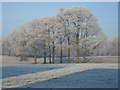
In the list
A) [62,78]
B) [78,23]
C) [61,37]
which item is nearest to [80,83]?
[62,78]

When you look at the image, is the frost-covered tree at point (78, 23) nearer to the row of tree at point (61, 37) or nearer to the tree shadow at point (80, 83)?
the row of tree at point (61, 37)

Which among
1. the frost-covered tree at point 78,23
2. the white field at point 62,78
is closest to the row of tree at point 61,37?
the frost-covered tree at point 78,23

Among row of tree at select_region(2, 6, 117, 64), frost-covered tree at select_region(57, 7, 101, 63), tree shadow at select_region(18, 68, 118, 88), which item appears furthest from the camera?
frost-covered tree at select_region(57, 7, 101, 63)

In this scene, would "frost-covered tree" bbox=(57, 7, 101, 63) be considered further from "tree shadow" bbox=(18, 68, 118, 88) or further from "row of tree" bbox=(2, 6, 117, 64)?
"tree shadow" bbox=(18, 68, 118, 88)

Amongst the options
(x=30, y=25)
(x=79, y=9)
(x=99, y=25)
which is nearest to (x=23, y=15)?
(x=30, y=25)

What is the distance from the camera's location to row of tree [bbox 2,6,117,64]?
7.66 metres

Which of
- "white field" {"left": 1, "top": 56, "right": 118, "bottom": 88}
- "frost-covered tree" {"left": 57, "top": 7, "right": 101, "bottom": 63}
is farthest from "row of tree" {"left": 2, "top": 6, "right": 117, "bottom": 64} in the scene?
"white field" {"left": 1, "top": 56, "right": 118, "bottom": 88}

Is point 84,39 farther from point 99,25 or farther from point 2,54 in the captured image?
point 2,54

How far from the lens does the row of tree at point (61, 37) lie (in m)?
7.66

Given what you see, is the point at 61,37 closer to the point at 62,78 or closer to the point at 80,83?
the point at 62,78

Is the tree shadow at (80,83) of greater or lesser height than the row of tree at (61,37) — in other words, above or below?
below

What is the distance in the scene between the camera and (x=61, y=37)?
26.5 ft

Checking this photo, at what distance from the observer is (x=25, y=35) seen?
7.78 meters

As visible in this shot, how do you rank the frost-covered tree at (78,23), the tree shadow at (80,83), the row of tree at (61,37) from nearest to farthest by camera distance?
the tree shadow at (80,83) < the row of tree at (61,37) < the frost-covered tree at (78,23)
